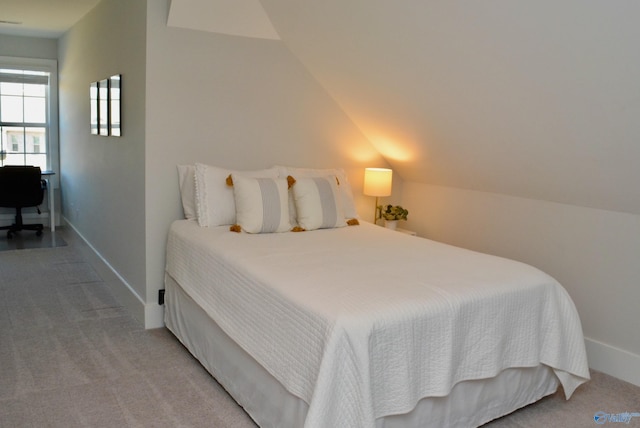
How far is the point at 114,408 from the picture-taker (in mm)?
2650

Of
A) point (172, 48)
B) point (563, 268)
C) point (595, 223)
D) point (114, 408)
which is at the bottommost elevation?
point (114, 408)

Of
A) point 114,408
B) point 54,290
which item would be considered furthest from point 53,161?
point 114,408

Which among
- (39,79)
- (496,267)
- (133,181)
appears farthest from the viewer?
(39,79)

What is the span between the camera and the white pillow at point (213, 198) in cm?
347

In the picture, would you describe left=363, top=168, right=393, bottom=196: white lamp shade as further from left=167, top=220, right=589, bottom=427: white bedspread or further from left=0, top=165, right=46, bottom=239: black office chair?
left=0, top=165, right=46, bottom=239: black office chair

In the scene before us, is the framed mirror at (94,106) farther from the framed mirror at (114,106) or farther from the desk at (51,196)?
the desk at (51,196)

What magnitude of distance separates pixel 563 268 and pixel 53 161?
233 inches

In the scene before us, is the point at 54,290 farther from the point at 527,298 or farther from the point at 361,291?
the point at 527,298

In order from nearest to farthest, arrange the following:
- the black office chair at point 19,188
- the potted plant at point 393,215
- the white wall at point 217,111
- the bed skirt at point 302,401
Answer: the bed skirt at point 302,401, the white wall at point 217,111, the potted plant at point 393,215, the black office chair at point 19,188

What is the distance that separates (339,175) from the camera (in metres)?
4.17

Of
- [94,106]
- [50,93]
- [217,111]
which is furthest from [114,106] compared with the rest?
[50,93]

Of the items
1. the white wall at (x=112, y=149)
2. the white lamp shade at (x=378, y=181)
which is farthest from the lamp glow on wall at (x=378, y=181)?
the white wall at (x=112, y=149)

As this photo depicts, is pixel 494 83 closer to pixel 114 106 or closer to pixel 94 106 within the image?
pixel 114 106

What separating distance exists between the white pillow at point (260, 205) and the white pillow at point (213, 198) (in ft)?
0.29
